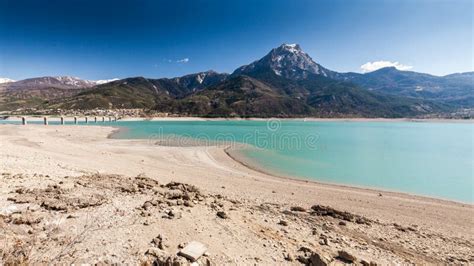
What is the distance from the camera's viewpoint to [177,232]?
19.1 feet

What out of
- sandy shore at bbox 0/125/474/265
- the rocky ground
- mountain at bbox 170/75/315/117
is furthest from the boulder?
mountain at bbox 170/75/315/117

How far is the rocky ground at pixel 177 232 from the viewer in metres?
4.66

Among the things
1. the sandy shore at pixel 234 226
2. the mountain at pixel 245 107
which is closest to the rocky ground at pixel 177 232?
the sandy shore at pixel 234 226

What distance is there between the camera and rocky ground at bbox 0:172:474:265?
15.3 feet

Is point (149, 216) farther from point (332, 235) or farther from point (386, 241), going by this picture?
point (386, 241)

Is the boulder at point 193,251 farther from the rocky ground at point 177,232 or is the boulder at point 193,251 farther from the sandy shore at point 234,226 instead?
the sandy shore at point 234,226

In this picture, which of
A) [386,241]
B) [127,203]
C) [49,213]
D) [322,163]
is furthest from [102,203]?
[322,163]

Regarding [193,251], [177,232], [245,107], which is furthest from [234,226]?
[245,107]

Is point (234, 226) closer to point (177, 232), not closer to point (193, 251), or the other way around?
point (177, 232)

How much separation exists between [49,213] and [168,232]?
122 inches

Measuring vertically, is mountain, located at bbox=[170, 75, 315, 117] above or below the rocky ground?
above

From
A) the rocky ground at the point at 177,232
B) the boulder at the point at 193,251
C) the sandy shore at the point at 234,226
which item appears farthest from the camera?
the sandy shore at the point at 234,226

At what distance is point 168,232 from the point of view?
18.9 ft

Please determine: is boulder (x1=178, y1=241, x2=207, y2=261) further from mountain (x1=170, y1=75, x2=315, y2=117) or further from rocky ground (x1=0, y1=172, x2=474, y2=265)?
mountain (x1=170, y1=75, x2=315, y2=117)
